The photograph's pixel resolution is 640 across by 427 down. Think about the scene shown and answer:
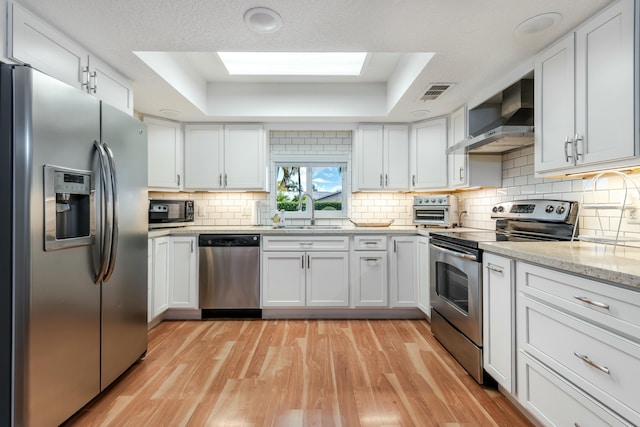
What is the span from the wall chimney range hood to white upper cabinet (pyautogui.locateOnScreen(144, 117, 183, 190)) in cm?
288

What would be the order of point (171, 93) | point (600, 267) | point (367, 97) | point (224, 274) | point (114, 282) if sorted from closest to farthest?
point (600, 267)
point (114, 282)
point (171, 93)
point (224, 274)
point (367, 97)

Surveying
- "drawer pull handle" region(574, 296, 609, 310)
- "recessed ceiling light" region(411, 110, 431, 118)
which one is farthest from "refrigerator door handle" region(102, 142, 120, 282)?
"recessed ceiling light" region(411, 110, 431, 118)

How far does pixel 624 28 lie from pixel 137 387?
3.28 metres

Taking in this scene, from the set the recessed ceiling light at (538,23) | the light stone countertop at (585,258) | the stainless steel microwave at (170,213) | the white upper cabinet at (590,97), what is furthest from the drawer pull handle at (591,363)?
the stainless steel microwave at (170,213)

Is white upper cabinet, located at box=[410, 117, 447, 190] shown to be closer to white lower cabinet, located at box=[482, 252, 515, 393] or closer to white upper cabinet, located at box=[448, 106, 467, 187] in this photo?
white upper cabinet, located at box=[448, 106, 467, 187]

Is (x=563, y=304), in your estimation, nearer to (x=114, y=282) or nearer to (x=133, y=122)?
(x=114, y=282)

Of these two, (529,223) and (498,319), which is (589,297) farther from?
(529,223)

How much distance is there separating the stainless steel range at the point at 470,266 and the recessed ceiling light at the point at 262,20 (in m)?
1.80

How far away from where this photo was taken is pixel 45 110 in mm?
1356

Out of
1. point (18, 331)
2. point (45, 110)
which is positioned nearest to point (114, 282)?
point (18, 331)

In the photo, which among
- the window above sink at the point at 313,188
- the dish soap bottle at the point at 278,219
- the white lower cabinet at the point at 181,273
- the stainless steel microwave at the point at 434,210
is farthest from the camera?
the window above sink at the point at 313,188

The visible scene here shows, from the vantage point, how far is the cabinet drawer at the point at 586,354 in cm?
102

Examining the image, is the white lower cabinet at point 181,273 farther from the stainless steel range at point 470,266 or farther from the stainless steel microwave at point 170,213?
the stainless steel range at point 470,266

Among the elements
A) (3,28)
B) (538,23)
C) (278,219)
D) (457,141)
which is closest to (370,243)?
(278,219)
